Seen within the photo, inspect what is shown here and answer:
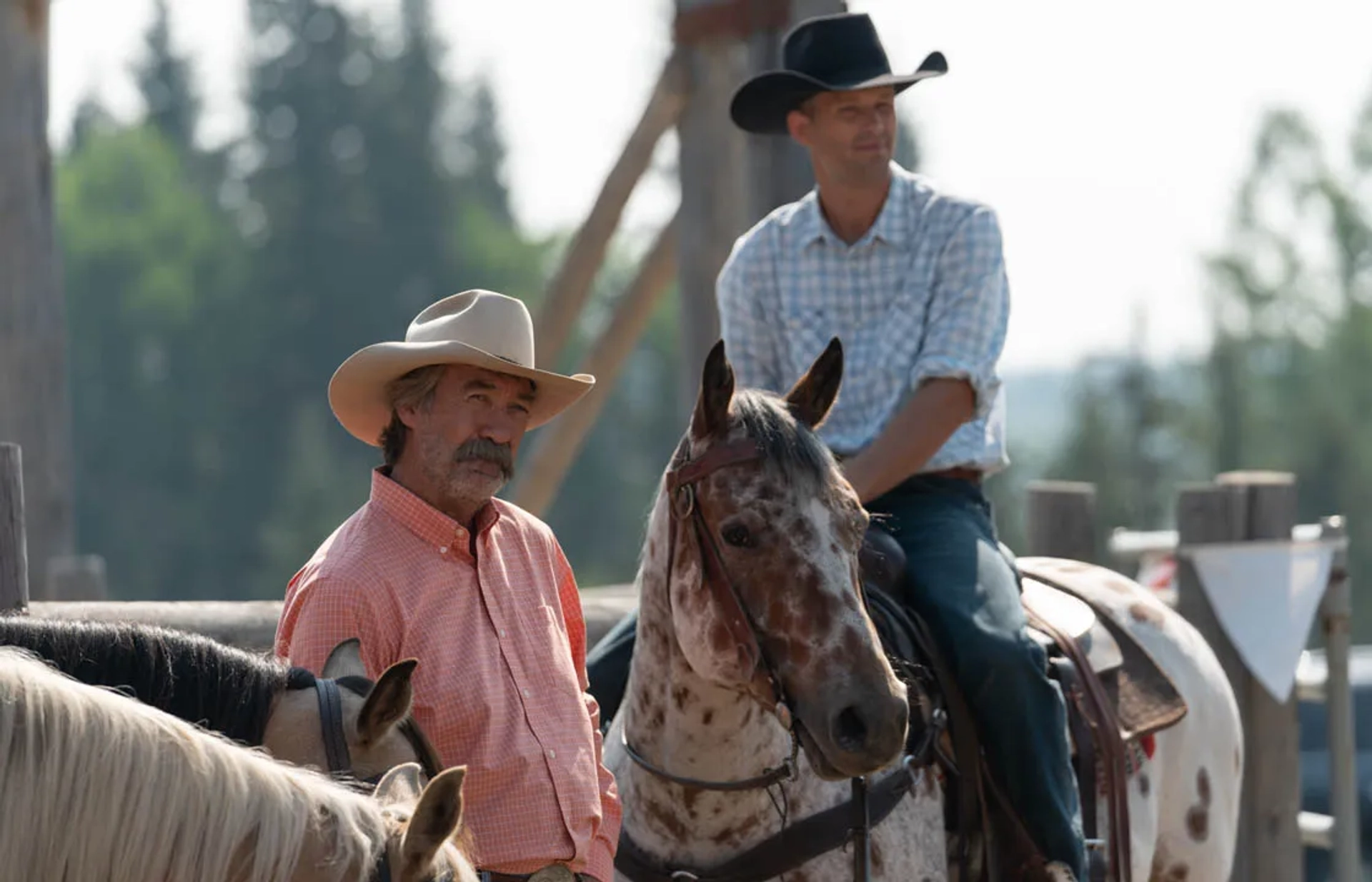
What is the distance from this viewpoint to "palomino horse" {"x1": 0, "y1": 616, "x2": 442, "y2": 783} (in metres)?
2.54

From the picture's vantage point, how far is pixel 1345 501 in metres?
39.3

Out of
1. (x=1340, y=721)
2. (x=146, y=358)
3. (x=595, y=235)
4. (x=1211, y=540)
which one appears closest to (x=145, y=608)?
(x=595, y=235)

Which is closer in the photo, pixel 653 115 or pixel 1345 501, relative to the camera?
pixel 653 115

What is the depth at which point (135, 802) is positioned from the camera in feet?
6.73

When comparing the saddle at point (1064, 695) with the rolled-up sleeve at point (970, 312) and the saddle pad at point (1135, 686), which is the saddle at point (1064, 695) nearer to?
the saddle pad at point (1135, 686)

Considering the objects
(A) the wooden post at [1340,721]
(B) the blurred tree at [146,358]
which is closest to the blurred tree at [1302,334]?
(B) the blurred tree at [146,358]

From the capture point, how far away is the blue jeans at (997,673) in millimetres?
4086

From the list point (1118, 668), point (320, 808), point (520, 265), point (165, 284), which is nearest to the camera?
point (320, 808)

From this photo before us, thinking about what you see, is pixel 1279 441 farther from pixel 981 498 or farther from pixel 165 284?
pixel 981 498

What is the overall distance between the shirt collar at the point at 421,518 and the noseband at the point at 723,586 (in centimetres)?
54

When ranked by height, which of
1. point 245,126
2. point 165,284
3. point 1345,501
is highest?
point 245,126

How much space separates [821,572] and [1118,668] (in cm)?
179

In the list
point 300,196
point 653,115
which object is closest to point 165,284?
point 300,196

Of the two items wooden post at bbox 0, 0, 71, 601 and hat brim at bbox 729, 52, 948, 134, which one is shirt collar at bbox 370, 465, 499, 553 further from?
wooden post at bbox 0, 0, 71, 601
